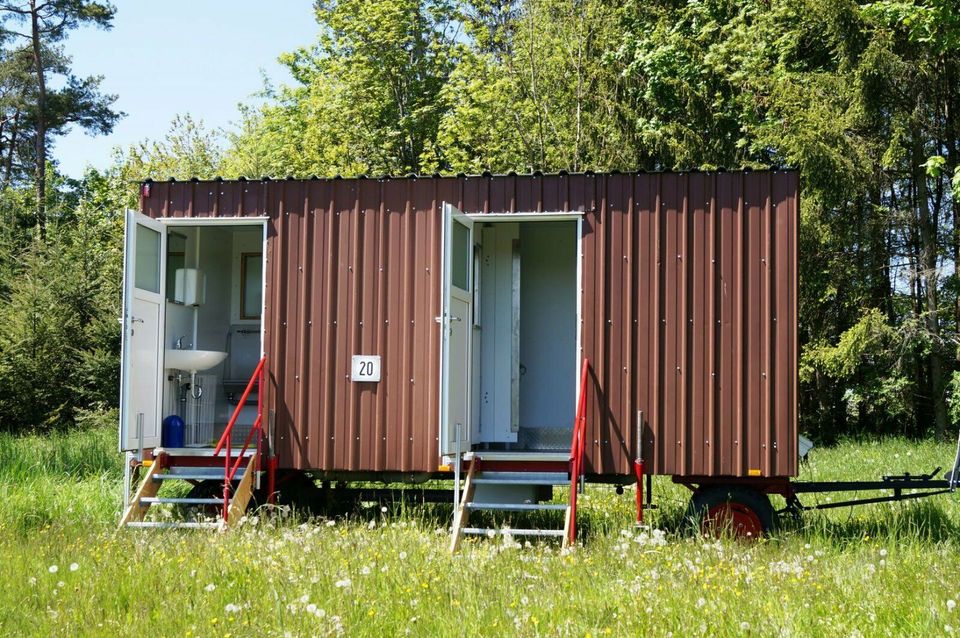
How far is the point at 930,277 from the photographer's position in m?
16.8

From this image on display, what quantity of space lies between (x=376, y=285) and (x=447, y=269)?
105 cm

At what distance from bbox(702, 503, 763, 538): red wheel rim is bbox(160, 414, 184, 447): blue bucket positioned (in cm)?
447

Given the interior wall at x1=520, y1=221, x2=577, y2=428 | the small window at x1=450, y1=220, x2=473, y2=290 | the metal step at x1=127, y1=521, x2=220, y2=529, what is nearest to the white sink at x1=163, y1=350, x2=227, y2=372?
the metal step at x1=127, y1=521, x2=220, y2=529

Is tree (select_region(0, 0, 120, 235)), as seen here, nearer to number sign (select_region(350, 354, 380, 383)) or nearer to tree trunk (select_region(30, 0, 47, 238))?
tree trunk (select_region(30, 0, 47, 238))

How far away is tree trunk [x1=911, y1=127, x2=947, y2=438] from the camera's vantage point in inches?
663

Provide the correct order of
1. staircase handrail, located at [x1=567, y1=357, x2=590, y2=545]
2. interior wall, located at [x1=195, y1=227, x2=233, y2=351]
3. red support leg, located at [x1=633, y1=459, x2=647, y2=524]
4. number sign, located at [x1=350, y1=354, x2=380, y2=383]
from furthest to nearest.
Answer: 1. interior wall, located at [x1=195, y1=227, x2=233, y2=351]
2. number sign, located at [x1=350, y1=354, x2=380, y2=383]
3. red support leg, located at [x1=633, y1=459, x2=647, y2=524]
4. staircase handrail, located at [x1=567, y1=357, x2=590, y2=545]

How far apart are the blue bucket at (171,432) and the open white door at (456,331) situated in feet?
8.30

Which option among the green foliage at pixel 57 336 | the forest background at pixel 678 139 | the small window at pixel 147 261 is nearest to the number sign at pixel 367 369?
the small window at pixel 147 261

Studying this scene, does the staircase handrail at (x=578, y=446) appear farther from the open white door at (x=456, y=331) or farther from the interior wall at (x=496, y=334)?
the interior wall at (x=496, y=334)

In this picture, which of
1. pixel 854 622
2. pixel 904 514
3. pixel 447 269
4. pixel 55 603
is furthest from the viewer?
pixel 904 514

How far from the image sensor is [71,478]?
11.5m

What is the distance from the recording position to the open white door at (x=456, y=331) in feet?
27.5

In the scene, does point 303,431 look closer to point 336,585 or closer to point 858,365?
point 336,585

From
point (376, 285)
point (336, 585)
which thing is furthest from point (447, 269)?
point (336, 585)
